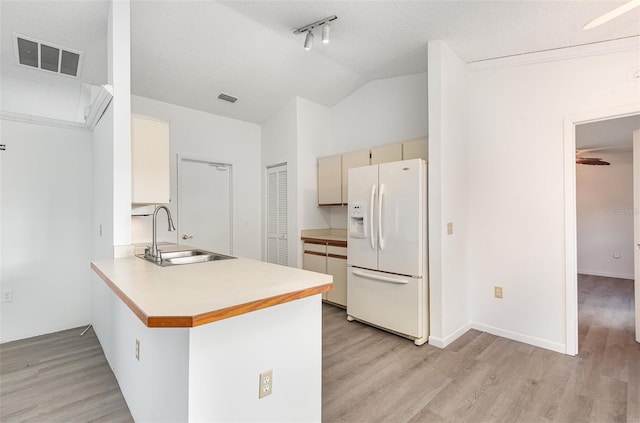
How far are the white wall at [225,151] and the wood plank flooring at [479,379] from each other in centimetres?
218

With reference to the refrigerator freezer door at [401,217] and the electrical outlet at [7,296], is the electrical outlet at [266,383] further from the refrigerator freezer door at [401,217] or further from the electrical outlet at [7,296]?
the electrical outlet at [7,296]

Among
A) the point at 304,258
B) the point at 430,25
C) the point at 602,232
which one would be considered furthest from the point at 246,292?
the point at 602,232

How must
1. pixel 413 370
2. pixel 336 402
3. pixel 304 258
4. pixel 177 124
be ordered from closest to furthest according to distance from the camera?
pixel 336 402
pixel 413 370
pixel 177 124
pixel 304 258

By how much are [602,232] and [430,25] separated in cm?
594

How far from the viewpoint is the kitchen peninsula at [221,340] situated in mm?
1196

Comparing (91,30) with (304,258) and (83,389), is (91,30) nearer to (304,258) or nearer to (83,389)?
(83,389)

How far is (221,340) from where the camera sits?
50.5 inches

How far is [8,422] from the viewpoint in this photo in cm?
185

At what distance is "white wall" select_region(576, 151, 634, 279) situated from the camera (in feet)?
18.4

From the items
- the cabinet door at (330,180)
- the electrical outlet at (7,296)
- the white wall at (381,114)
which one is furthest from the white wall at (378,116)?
the electrical outlet at (7,296)

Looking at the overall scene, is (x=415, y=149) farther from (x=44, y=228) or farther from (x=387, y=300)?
(x=44, y=228)

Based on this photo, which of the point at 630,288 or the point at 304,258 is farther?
the point at 630,288

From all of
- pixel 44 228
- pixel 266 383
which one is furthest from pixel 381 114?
→ pixel 44 228

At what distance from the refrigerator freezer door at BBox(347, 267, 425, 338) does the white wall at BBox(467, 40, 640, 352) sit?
81 cm
